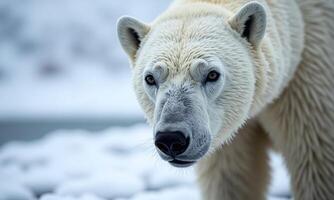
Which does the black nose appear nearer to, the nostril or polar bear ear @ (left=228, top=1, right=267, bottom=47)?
the nostril

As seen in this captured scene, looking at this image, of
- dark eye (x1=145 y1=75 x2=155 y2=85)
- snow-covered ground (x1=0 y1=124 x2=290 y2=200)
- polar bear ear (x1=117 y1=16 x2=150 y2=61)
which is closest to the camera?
dark eye (x1=145 y1=75 x2=155 y2=85)

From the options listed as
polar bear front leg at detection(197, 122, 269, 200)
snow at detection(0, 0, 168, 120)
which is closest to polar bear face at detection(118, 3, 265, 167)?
polar bear front leg at detection(197, 122, 269, 200)

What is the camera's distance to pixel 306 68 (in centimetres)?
405

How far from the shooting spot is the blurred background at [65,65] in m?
15.1

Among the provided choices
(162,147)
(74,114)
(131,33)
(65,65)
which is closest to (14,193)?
(131,33)

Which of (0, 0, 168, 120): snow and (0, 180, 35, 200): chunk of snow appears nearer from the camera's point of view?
(0, 180, 35, 200): chunk of snow

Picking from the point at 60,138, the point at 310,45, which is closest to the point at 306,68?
the point at 310,45

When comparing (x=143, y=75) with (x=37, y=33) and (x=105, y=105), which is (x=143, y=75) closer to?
(x=105, y=105)

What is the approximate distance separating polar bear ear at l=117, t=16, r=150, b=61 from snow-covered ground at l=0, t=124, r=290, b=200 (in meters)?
0.64

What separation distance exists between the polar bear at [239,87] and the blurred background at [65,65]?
792cm

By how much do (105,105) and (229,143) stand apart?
12.6m

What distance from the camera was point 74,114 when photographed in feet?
50.2

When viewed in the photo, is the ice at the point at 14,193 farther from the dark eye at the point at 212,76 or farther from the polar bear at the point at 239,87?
the dark eye at the point at 212,76

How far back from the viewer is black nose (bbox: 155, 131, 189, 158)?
305cm
